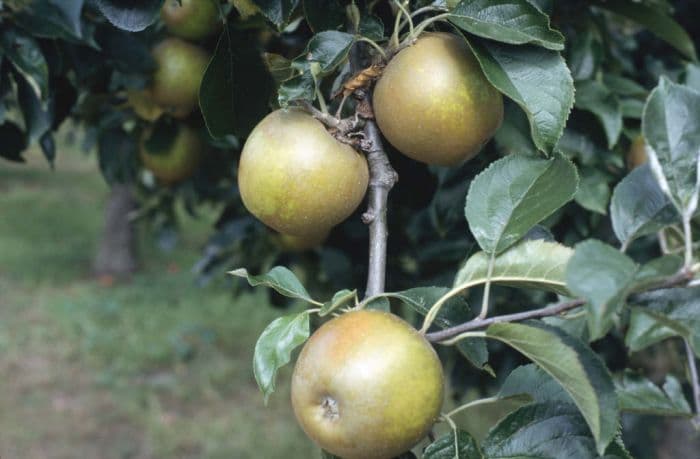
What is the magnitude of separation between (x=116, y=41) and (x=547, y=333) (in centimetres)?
106

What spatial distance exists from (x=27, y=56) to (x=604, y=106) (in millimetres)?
975

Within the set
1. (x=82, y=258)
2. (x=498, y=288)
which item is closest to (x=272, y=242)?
(x=498, y=288)

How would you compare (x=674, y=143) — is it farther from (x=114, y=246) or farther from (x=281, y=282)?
(x=114, y=246)

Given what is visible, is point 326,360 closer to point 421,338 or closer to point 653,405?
point 421,338

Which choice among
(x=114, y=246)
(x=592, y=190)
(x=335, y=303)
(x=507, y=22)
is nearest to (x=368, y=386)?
(x=335, y=303)

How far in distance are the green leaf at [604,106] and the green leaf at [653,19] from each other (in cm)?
14

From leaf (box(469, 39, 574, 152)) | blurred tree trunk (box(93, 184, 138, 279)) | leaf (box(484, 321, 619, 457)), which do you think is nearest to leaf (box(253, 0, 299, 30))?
leaf (box(469, 39, 574, 152))

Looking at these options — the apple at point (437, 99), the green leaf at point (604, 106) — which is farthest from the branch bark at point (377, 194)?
the green leaf at point (604, 106)

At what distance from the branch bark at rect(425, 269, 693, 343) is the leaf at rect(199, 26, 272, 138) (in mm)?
405

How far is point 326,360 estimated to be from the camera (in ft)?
2.42

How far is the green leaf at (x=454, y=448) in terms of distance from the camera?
80 cm

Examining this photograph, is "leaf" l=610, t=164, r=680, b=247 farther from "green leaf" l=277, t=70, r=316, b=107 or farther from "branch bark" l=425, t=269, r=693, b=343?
"green leaf" l=277, t=70, r=316, b=107

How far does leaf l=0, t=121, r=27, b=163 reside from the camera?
1.47 m

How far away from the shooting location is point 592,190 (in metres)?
1.39
